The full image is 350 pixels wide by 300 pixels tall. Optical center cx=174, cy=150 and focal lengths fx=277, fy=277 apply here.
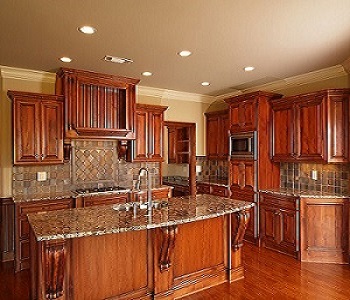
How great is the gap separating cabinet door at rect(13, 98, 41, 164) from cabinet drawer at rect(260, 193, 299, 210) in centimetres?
349

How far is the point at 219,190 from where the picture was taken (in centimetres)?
538

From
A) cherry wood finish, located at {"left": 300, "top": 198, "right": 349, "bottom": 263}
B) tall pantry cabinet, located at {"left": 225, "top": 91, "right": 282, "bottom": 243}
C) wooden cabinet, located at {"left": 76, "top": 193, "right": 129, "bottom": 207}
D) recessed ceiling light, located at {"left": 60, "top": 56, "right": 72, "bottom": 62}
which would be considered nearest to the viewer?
recessed ceiling light, located at {"left": 60, "top": 56, "right": 72, "bottom": 62}

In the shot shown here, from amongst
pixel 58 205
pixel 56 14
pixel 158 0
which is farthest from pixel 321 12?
pixel 58 205

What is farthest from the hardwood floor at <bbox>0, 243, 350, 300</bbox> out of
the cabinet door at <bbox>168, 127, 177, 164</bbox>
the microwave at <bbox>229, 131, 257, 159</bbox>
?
the cabinet door at <bbox>168, 127, 177, 164</bbox>

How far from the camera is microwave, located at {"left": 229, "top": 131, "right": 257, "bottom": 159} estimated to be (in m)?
4.62

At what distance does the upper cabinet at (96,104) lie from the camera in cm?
400

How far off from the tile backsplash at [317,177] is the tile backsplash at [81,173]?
8.31 ft

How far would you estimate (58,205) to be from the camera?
3.91m

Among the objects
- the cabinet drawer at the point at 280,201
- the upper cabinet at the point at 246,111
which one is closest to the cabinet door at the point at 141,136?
the upper cabinet at the point at 246,111

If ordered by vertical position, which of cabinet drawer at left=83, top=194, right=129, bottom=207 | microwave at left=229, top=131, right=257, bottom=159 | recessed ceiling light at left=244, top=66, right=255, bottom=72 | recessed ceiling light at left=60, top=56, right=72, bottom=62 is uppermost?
recessed ceiling light at left=60, top=56, right=72, bottom=62

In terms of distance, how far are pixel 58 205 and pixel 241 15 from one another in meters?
3.32

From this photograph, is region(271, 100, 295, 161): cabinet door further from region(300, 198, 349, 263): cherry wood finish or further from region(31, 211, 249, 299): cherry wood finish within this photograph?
region(31, 211, 249, 299): cherry wood finish

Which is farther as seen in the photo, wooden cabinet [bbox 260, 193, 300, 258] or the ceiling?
wooden cabinet [bbox 260, 193, 300, 258]

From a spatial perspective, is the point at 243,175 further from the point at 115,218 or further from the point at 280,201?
the point at 115,218
